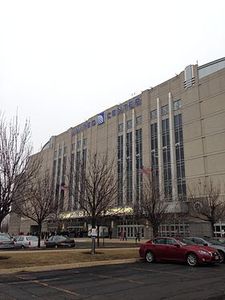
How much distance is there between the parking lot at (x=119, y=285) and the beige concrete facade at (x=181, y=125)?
36.4 m

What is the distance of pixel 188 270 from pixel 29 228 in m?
81.4

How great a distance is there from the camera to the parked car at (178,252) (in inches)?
662

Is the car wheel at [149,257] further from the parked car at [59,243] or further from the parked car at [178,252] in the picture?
the parked car at [59,243]

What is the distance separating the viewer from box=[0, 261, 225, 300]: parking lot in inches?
377

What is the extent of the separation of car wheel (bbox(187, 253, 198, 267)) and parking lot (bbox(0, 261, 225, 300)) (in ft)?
6.31

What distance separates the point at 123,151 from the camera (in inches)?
2623

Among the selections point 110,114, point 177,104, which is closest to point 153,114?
point 177,104

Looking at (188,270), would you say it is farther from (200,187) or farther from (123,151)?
(123,151)

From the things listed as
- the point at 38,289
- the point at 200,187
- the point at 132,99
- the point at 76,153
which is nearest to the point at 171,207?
the point at 200,187

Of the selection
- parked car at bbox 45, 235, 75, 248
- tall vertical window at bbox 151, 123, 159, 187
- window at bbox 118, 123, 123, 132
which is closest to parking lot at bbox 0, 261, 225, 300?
parked car at bbox 45, 235, 75, 248

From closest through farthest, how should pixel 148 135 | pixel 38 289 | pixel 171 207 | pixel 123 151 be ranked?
pixel 38 289 → pixel 171 207 → pixel 148 135 → pixel 123 151

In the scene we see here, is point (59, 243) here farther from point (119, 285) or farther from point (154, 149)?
point (154, 149)

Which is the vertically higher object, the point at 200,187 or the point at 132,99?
the point at 132,99

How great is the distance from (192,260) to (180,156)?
39.8 metres
